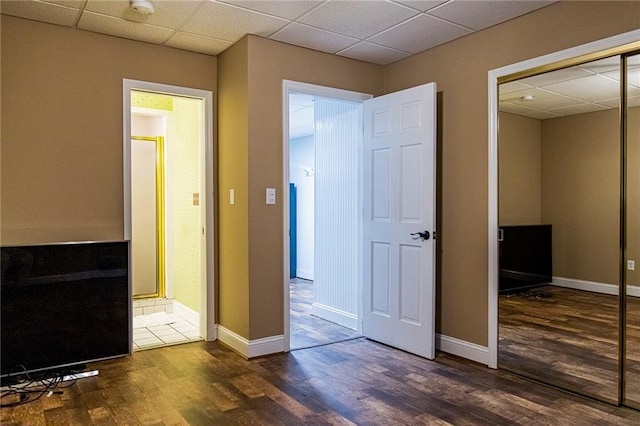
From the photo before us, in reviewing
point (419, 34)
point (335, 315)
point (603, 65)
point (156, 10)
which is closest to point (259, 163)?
point (156, 10)

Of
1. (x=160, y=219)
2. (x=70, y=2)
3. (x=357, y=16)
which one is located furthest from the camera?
(x=160, y=219)

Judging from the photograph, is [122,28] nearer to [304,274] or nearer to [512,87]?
[512,87]

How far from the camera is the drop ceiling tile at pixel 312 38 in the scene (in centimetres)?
339

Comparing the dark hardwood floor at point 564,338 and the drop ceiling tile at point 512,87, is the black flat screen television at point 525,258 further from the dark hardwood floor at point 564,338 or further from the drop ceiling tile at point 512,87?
the drop ceiling tile at point 512,87

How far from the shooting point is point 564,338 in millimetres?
3018

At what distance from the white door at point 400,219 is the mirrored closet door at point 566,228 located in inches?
20.7

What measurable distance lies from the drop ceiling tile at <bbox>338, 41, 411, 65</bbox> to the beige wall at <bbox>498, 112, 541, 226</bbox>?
1.16 m

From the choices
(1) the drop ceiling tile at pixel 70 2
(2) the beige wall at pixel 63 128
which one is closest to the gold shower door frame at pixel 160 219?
(2) the beige wall at pixel 63 128

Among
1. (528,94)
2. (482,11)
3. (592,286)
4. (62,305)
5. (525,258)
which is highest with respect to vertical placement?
(482,11)

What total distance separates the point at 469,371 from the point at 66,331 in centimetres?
289

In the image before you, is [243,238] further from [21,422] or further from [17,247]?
[21,422]

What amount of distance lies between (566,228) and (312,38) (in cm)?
230

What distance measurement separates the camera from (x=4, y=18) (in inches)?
123

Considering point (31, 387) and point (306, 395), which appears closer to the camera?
point (306, 395)
